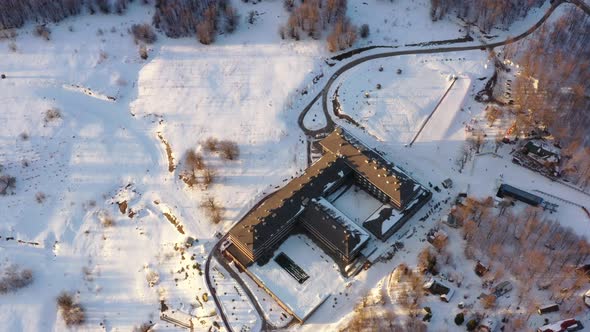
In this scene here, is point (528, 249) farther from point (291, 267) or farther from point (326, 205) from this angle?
point (291, 267)

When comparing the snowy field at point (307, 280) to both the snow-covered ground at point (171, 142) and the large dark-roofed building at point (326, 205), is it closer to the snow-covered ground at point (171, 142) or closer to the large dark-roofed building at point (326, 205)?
the snow-covered ground at point (171, 142)

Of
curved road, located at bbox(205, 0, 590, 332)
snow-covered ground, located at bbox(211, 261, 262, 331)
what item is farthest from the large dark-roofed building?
curved road, located at bbox(205, 0, 590, 332)

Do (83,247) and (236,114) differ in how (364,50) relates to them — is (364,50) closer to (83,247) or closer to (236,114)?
(236,114)

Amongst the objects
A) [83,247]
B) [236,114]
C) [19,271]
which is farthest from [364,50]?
[19,271]

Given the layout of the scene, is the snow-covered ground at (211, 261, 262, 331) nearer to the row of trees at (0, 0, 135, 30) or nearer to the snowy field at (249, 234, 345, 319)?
the snowy field at (249, 234, 345, 319)

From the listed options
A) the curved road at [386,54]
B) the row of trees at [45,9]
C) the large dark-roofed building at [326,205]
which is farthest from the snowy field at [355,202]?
the row of trees at [45,9]
